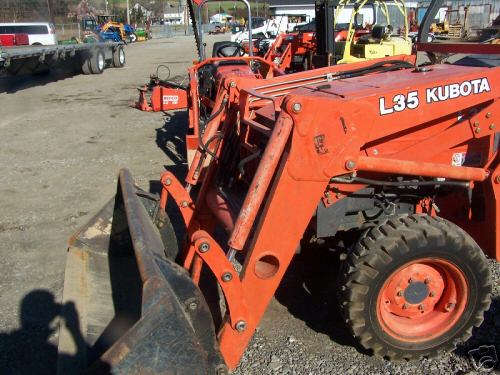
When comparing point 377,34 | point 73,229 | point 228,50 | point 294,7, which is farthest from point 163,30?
point 73,229

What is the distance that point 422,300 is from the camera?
2984 millimetres

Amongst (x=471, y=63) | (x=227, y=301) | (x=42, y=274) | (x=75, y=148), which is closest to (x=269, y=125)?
(x=227, y=301)

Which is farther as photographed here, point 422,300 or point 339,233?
point 339,233

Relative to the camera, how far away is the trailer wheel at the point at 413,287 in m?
2.72

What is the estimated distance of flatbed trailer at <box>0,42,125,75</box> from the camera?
47.4 feet

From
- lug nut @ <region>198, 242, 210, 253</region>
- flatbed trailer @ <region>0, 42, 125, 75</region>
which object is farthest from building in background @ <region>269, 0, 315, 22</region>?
lug nut @ <region>198, 242, 210, 253</region>

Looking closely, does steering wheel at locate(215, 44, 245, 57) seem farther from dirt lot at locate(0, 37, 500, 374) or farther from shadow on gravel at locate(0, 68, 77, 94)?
shadow on gravel at locate(0, 68, 77, 94)

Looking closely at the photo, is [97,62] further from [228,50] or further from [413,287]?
[413,287]

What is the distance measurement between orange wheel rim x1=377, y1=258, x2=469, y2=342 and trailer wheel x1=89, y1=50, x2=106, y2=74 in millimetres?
18999

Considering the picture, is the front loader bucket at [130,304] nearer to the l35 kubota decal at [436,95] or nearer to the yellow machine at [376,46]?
the l35 kubota decal at [436,95]

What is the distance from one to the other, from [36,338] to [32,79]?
1687 centimetres

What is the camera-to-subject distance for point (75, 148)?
843 cm

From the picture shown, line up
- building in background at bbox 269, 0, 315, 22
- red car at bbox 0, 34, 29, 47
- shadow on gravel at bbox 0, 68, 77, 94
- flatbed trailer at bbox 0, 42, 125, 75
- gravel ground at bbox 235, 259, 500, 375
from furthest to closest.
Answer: building in background at bbox 269, 0, 315, 22, red car at bbox 0, 34, 29, 47, shadow on gravel at bbox 0, 68, 77, 94, flatbed trailer at bbox 0, 42, 125, 75, gravel ground at bbox 235, 259, 500, 375

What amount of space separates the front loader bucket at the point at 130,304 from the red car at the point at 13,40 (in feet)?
60.2
